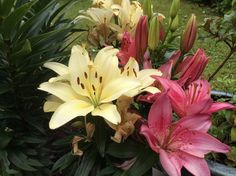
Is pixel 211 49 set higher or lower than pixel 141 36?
lower

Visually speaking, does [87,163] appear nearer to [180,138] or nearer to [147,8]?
[180,138]

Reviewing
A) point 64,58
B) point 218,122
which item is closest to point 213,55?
point 218,122

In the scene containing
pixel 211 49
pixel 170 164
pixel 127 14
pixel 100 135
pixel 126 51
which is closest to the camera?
pixel 170 164

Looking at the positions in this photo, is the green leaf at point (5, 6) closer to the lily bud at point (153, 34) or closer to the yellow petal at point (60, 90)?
the yellow petal at point (60, 90)

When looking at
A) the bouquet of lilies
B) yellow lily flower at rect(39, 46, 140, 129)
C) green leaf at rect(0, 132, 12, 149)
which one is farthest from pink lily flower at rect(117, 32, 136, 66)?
green leaf at rect(0, 132, 12, 149)

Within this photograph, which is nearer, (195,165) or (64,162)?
(195,165)

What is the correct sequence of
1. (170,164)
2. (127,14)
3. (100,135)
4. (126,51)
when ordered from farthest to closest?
(127,14), (126,51), (100,135), (170,164)

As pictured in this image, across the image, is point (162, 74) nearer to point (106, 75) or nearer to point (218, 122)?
point (106, 75)

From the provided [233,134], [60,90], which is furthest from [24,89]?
[233,134]

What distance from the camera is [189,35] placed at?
1.14m

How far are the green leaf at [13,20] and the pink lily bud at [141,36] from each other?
0.24 m

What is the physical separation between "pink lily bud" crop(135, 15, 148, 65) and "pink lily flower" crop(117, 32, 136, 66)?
→ 23 mm

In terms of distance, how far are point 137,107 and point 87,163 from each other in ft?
0.58

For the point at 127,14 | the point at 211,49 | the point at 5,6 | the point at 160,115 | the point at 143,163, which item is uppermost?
the point at 5,6
